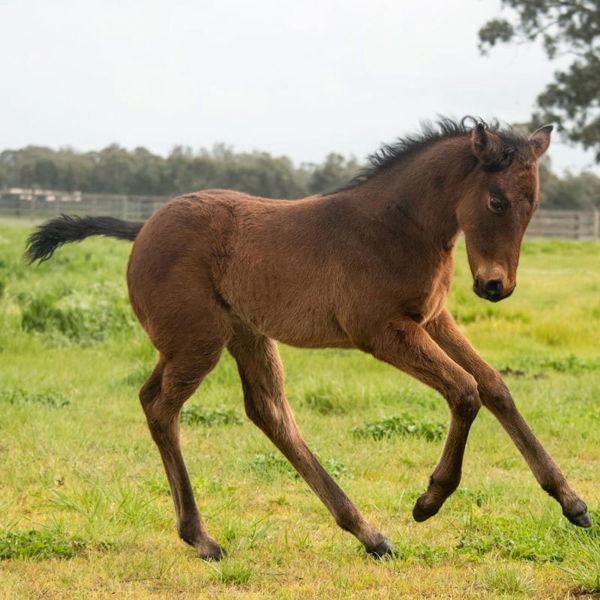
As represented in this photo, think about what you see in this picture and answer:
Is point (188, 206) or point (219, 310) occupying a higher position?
point (188, 206)

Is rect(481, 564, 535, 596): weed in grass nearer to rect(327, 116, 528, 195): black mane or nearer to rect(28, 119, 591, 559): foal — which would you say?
rect(28, 119, 591, 559): foal

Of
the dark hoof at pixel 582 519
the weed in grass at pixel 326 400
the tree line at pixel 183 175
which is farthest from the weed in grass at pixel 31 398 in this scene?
the tree line at pixel 183 175

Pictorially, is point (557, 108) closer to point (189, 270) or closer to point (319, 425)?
point (319, 425)

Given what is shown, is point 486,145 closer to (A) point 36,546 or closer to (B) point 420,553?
(B) point 420,553

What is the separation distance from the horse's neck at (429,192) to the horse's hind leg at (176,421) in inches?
46.2

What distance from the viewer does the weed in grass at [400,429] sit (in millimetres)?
7027

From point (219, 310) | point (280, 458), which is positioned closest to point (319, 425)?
point (280, 458)

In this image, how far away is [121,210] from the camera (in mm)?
45062

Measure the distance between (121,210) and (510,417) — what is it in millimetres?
42272

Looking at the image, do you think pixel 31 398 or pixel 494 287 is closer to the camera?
pixel 494 287

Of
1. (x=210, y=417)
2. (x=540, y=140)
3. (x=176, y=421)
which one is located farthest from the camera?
(x=210, y=417)

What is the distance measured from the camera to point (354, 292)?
4.40 meters

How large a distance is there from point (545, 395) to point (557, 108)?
25292 millimetres

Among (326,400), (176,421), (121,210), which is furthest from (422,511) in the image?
(121,210)
